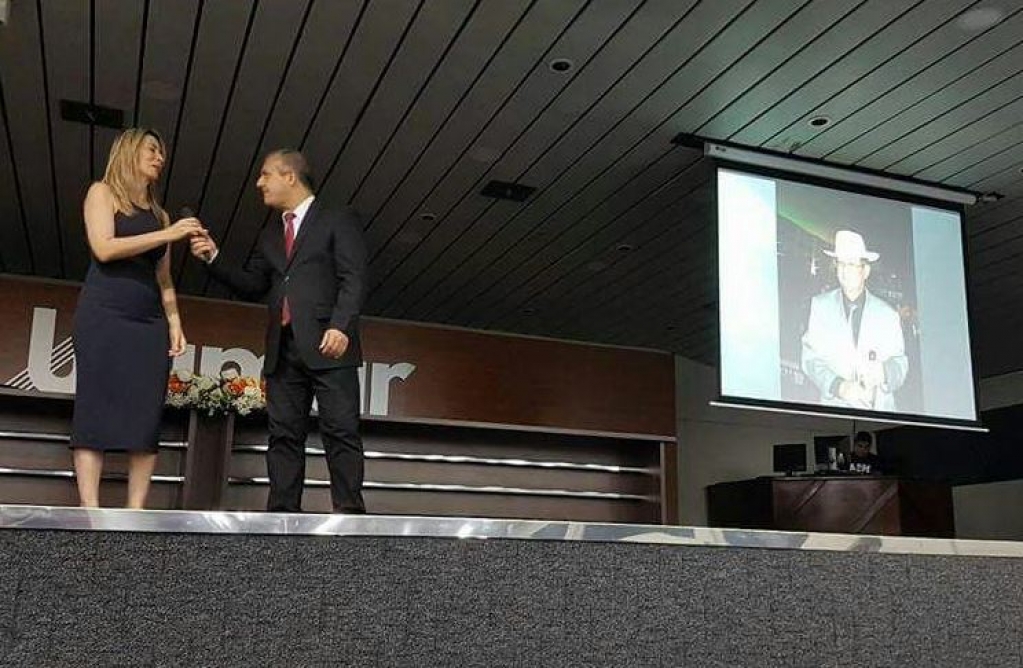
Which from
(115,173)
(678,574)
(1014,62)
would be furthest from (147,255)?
(1014,62)

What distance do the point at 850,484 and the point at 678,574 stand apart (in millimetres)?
4831

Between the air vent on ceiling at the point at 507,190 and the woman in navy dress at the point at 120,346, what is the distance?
299 centimetres

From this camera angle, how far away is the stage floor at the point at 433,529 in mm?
1130

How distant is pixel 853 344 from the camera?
4496mm

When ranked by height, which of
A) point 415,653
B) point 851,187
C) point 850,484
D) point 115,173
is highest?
point 851,187

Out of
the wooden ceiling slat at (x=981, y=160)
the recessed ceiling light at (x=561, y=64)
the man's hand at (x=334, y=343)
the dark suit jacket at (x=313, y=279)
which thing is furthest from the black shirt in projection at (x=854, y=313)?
the man's hand at (x=334, y=343)

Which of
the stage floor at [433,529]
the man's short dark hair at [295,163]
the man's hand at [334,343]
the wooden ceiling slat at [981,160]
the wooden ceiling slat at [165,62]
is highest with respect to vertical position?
the wooden ceiling slat at [165,62]

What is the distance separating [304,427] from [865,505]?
429cm

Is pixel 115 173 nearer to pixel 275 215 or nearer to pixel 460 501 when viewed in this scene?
pixel 460 501

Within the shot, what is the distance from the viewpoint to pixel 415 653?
4.02 ft

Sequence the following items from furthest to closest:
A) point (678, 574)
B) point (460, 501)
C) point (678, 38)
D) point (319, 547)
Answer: point (460, 501) → point (678, 38) → point (678, 574) → point (319, 547)

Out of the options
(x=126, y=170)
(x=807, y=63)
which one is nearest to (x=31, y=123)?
(x=126, y=170)

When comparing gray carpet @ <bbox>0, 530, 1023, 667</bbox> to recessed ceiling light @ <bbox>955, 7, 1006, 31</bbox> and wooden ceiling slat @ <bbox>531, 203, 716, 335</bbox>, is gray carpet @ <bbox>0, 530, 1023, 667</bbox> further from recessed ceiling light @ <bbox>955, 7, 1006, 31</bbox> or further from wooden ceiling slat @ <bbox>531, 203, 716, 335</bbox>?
wooden ceiling slat @ <bbox>531, 203, 716, 335</bbox>

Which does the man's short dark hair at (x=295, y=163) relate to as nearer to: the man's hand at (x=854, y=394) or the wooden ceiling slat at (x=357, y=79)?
the wooden ceiling slat at (x=357, y=79)
